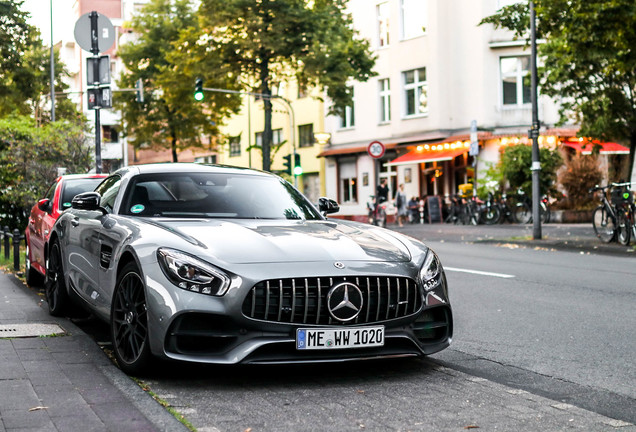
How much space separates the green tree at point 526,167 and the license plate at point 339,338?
2765 cm

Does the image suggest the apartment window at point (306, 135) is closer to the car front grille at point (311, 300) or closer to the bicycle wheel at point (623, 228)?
the bicycle wheel at point (623, 228)

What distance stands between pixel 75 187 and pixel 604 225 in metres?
12.3

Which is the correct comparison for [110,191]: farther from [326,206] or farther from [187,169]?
[326,206]

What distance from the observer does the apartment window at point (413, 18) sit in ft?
146

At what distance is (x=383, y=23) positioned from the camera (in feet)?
156

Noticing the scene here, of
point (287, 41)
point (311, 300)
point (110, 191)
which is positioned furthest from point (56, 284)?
point (287, 41)

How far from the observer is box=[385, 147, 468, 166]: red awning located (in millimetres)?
41156

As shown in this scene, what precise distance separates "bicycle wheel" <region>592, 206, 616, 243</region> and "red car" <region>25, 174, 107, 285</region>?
11.6 meters

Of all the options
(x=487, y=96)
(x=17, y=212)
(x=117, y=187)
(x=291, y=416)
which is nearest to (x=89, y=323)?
(x=117, y=187)

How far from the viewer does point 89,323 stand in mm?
8836

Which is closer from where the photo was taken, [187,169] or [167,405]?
[167,405]

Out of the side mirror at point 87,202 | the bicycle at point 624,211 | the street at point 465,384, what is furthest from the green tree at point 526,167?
the side mirror at point 87,202

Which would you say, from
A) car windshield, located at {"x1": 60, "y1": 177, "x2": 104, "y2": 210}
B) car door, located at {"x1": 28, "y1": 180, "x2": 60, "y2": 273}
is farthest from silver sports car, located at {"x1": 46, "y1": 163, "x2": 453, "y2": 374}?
car windshield, located at {"x1": 60, "y1": 177, "x2": 104, "y2": 210}

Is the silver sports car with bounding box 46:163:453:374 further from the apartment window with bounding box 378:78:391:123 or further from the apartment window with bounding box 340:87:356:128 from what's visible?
the apartment window with bounding box 340:87:356:128
